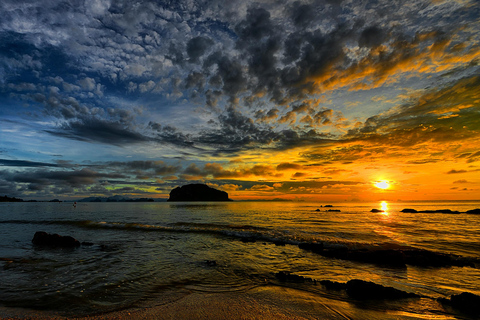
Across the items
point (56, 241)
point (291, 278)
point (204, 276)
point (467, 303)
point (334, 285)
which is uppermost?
point (467, 303)

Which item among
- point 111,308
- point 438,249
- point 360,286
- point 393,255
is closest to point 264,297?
point 360,286

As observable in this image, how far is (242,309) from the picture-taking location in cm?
642

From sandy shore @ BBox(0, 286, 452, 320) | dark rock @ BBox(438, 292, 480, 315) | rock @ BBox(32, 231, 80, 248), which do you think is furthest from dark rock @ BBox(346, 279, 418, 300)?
rock @ BBox(32, 231, 80, 248)

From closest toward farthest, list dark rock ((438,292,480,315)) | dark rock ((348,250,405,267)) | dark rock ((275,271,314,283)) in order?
1. dark rock ((438,292,480,315))
2. dark rock ((275,271,314,283))
3. dark rock ((348,250,405,267))

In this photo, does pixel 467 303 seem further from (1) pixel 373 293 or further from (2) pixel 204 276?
(2) pixel 204 276

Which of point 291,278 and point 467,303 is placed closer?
point 467,303

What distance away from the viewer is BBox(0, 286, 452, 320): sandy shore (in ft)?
19.4

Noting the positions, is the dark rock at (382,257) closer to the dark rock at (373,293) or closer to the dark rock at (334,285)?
the dark rock at (373,293)

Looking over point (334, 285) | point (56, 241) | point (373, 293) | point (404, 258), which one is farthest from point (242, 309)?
point (56, 241)

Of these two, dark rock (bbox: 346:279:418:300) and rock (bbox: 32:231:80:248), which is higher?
dark rock (bbox: 346:279:418:300)

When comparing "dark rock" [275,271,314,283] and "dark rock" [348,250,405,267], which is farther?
"dark rock" [348,250,405,267]

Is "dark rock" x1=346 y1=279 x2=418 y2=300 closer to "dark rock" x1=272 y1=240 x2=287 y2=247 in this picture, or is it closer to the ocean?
the ocean

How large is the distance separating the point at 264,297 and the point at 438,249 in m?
19.1

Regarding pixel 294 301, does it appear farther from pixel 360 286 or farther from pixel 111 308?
pixel 111 308
